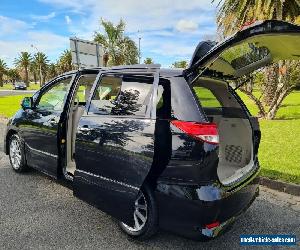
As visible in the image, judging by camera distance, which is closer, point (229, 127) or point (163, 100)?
point (163, 100)

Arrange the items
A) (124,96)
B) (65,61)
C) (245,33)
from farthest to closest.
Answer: (65,61), (124,96), (245,33)

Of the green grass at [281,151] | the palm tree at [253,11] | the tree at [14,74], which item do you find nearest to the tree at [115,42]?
the palm tree at [253,11]

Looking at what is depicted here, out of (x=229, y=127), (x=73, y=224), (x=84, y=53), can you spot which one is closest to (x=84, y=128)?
(x=73, y=224)

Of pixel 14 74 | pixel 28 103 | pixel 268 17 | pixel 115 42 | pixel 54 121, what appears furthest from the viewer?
pixel 14 74

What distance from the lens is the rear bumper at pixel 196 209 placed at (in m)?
3.24

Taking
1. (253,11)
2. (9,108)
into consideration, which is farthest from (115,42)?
(253,11)

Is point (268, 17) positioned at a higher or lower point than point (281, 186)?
higher

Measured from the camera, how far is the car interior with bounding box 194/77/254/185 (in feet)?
14.4

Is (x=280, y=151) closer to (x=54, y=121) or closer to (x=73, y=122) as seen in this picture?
(x=73, y=122)

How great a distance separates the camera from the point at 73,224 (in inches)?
167

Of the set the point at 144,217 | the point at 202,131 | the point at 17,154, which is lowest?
the point at 144,217

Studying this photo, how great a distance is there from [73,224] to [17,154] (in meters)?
2.50

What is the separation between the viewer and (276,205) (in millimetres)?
5055

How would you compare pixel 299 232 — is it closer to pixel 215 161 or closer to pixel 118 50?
pixel 215 161
